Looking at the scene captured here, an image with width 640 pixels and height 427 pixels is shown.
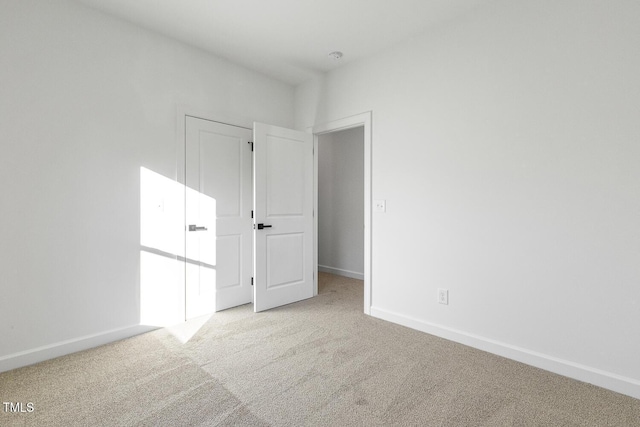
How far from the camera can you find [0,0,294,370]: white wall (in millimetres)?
2152

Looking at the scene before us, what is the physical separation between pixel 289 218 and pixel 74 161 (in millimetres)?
1992

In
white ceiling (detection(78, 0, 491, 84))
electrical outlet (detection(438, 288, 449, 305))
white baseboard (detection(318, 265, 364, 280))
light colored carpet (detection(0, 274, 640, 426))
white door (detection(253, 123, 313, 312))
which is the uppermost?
white ceiling (detection(78, 0, 491, 84))

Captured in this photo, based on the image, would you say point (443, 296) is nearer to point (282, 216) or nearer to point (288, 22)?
point (282, 216)

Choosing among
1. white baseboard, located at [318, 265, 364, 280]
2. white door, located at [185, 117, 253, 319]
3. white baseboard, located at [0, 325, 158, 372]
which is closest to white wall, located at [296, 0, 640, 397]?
white door, located at [185, 117, 253, 319]

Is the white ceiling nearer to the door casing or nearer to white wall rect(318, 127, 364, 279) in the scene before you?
the door casing

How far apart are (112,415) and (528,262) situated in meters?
2.78

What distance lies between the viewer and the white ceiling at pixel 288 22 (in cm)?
243

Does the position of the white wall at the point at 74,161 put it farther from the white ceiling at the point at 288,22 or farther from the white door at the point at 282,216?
the white door at the point at 282,216

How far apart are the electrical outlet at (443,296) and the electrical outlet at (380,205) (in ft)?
2.99

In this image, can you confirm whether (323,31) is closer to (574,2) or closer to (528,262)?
(574,2)

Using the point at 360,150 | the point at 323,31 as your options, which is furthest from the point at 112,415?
the point at 360,150

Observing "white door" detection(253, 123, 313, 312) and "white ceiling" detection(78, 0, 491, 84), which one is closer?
"white ceiling" detection(78, 0, 491, 84)

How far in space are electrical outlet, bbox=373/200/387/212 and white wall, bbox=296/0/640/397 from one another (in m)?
0.06

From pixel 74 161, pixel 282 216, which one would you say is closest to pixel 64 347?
pixel 74 161
